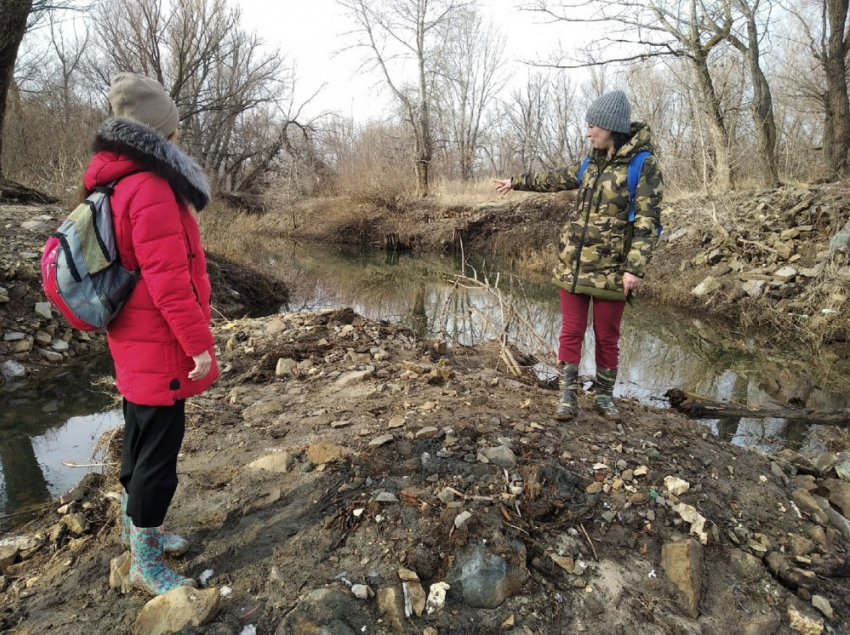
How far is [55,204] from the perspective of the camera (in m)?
9.55

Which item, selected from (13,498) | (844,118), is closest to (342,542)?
(13,498)

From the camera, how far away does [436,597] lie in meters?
2.05

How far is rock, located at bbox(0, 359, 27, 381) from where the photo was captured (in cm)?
555

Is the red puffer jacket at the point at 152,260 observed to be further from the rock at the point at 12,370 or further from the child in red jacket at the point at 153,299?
the rock at the point at 12,370

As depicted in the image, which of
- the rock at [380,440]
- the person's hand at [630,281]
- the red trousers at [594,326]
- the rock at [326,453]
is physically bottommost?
the rock at [326,453]

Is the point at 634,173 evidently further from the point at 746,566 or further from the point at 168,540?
the point at 168,540

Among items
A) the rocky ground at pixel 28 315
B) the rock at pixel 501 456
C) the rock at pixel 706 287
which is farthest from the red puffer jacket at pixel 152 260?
the rock at pixel 706 287

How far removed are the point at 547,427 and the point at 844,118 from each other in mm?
11782

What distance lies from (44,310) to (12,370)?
3.21 feet

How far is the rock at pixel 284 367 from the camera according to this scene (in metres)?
4.82

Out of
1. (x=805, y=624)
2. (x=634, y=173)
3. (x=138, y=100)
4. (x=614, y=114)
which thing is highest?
(x=614, y=114)

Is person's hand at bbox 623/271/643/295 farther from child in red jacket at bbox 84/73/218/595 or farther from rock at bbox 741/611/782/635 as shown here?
child in red jacket at bbox 84/73/218/595

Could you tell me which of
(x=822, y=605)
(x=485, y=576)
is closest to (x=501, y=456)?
(x=485, y=576)

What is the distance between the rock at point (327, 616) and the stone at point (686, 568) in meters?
1.25
